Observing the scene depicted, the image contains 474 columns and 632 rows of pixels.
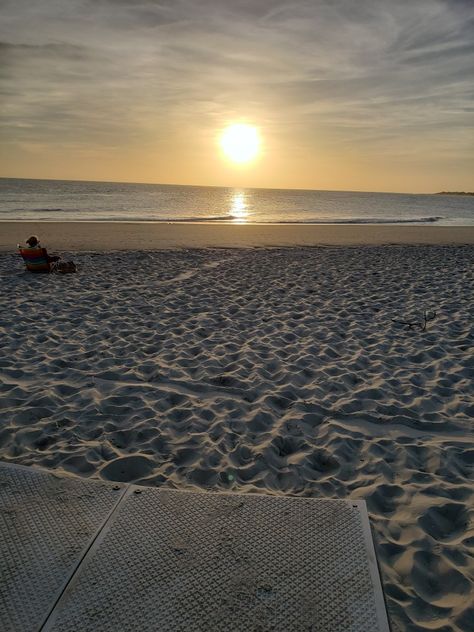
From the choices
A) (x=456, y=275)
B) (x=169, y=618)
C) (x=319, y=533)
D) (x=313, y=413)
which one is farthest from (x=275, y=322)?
(x=456, y=275)

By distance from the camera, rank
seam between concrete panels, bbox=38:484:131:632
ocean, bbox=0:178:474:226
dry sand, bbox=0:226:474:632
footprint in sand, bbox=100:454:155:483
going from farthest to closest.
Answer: ocean, bbox=0:178:474:226 → footprint in sand, bbox=100:454:155:483 → dry sand, bbox=0:226:474:632 → seam between concrete panels, bbox=38:484:131:632

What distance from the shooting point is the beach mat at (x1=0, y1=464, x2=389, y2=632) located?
2162mm

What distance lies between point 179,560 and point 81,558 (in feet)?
1.69

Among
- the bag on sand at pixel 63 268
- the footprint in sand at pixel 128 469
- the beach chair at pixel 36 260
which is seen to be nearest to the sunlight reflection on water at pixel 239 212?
the bag on sand at pixel 63 268

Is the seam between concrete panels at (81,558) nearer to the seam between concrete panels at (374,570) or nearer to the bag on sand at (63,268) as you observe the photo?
the seam between concrete panels at (374,570)

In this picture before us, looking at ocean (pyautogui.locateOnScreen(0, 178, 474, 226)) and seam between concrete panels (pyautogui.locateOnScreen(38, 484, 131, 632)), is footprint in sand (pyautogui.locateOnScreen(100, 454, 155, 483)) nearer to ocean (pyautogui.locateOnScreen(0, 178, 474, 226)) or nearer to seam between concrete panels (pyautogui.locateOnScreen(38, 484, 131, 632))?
seam between concrete panels (pyautogui.locateOnScreen(38, 484, 131, 632))

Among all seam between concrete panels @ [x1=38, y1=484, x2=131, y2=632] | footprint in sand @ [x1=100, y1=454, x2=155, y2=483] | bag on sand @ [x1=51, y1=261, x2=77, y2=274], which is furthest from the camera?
bag on sand @ [x1=51, y1=261, x2=77, y2=274]

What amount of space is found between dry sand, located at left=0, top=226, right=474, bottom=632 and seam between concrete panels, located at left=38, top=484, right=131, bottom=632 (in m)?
0.45

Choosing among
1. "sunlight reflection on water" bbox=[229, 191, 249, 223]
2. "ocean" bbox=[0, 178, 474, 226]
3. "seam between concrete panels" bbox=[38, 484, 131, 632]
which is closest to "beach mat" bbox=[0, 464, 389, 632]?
"seam between concrete panels" bbox=[38, 484, 131, 632]

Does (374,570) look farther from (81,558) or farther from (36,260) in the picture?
(36,260)

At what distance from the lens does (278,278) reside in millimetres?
10094

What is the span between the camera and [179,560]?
2.48 metres

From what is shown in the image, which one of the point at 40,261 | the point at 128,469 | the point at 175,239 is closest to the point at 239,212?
the point at 175,239

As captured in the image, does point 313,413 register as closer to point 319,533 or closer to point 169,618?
point 319,533
